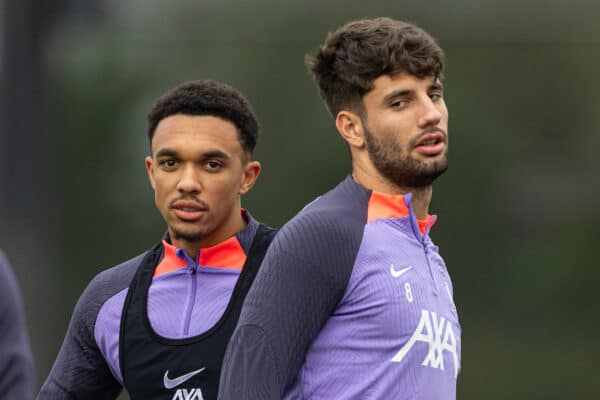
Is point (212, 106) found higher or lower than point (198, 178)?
higher

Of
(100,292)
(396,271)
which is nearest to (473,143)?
(100,292)

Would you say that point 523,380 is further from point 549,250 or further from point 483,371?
point 549,250

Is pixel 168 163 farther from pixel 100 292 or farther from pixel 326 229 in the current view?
pixel 326 229

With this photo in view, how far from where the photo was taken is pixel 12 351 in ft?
8.91

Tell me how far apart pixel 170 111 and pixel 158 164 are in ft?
0.56

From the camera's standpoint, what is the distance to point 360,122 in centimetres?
263

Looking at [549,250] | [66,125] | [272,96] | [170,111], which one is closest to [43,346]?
[66,125]

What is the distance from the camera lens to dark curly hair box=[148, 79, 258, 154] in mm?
3100

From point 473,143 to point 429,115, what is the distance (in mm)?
3749

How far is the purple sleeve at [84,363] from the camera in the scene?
2979 mm

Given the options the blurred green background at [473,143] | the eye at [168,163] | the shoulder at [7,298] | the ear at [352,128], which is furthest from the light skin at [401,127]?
the blurred green background at [473,143]

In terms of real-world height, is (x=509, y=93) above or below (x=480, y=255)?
above

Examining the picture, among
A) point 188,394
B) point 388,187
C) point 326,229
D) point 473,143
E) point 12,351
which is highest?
point 473,143

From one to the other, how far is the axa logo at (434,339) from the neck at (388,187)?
0.29 m
